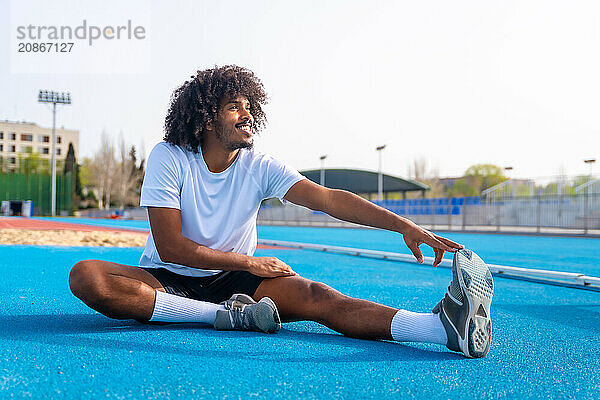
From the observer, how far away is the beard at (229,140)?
10.6 ft

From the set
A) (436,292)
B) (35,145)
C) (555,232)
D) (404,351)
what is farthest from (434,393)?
(35,145)

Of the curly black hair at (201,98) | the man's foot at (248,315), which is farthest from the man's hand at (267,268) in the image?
the curly black hair at (201,98)

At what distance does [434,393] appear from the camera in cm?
208

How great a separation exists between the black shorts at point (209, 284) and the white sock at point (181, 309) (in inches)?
4.4

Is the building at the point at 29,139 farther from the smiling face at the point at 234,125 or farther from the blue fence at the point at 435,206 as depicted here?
the smiling face at the point at 234,125

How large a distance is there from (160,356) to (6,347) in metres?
0.70

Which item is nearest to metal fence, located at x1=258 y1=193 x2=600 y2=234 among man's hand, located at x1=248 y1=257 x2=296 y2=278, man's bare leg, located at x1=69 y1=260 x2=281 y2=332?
man's hand, located at x1=248 y1=257 x2=296 y2=278

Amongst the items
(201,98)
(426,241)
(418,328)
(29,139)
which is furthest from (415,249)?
(29,139)

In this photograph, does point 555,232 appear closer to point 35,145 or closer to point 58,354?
point 58,354

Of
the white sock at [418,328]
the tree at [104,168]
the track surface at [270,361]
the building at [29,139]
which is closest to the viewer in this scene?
the track surface at [270,361]

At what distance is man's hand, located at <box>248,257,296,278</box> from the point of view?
3.02 metres

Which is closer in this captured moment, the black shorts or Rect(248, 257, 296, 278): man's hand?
Rect(248, 257, 296, 278): man's hand

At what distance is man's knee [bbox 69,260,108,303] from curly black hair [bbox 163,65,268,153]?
0.81 meters

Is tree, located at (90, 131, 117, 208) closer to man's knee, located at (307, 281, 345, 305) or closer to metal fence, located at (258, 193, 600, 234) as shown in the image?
metal fence, located at (258, 193, 600, 234)
